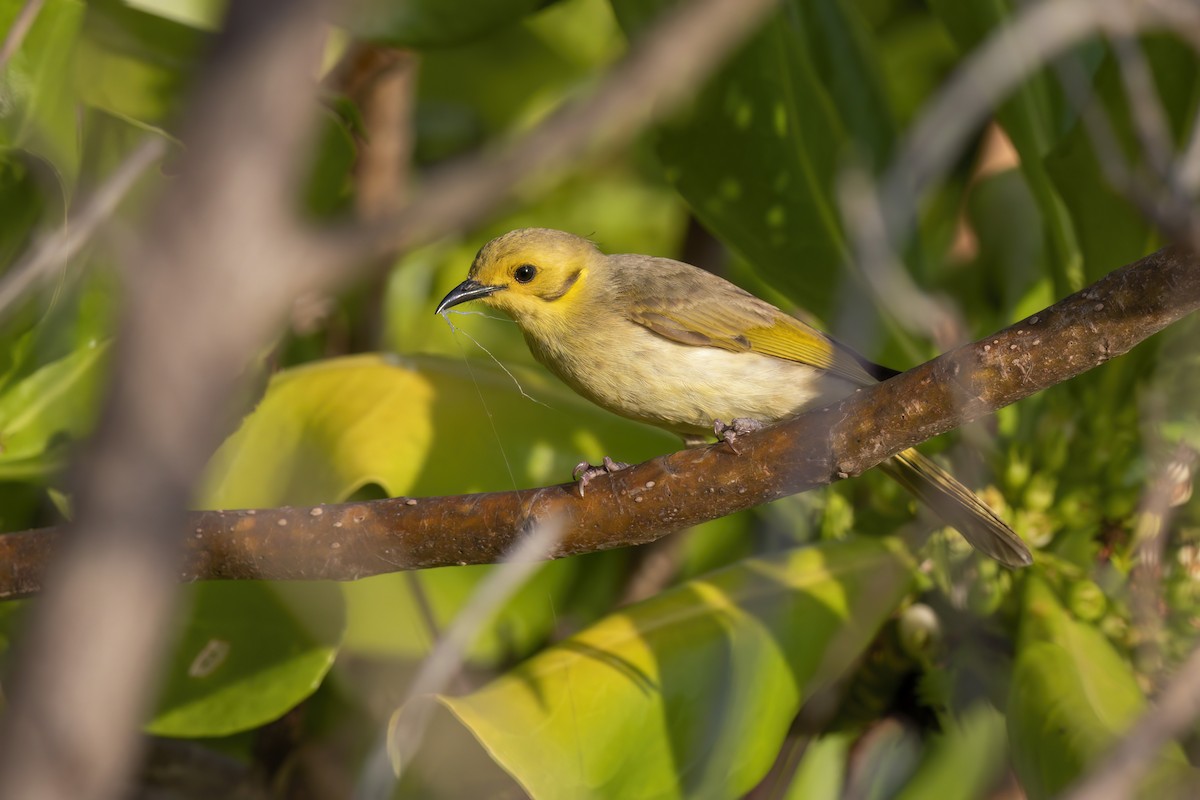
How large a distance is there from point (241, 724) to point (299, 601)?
24cm

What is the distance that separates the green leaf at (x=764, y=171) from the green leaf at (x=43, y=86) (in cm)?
115

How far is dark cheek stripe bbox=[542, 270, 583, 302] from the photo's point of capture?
2971mm

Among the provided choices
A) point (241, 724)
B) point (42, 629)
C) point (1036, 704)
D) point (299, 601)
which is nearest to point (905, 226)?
point (1036, 704)

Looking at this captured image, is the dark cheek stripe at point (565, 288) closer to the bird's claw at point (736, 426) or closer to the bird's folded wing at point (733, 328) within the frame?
the bird's folded wing at point (733, 328)

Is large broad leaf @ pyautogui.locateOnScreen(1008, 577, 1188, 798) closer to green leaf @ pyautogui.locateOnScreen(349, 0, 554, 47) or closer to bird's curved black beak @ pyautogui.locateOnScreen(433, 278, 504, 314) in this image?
bird's curved black beak @ pyautogui.locateOnScreen(433, 278, 504, 314)

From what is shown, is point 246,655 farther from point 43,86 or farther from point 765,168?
point 765,168

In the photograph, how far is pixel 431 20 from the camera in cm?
255

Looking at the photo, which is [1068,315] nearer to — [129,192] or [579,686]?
[579,686]

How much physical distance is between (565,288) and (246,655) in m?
1.14

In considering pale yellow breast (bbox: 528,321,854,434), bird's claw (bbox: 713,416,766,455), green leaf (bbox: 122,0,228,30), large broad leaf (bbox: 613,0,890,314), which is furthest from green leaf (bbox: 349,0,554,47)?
bird's claw (bbox: 713,416,766,455)

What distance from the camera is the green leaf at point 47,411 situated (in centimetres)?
231

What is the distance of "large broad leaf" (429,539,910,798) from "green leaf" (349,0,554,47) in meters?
1.20

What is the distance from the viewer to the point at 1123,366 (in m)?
2.57

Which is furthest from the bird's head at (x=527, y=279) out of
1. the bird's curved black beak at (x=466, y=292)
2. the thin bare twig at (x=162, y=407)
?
the thin bare twig at (x=162, y=407)
